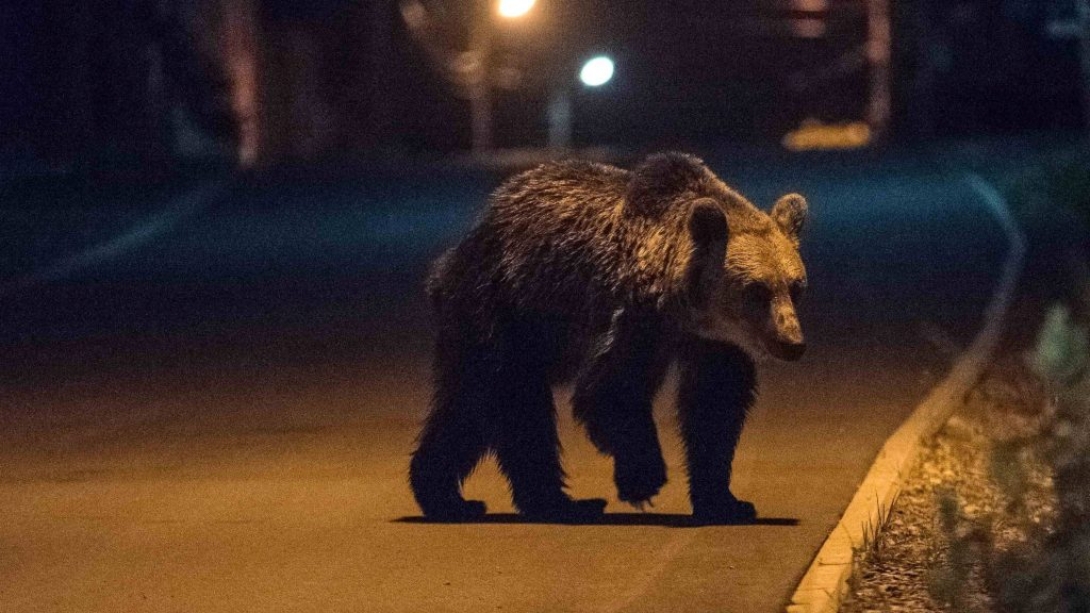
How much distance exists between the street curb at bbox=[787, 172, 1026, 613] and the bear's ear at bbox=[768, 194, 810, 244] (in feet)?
3.84

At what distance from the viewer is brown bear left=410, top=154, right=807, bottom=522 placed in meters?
8.34

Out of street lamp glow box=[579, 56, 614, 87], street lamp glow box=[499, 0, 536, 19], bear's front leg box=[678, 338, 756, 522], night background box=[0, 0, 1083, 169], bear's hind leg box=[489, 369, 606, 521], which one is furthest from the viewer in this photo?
night background box=[0, 0, 1083, 169]

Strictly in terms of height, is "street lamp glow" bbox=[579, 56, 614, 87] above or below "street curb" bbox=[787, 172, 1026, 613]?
above

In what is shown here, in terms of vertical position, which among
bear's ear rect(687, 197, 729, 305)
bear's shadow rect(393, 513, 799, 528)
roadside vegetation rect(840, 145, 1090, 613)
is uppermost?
bear's ear rect(687, 197, 729, 305)

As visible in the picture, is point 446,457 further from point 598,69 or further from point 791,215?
point 598,69

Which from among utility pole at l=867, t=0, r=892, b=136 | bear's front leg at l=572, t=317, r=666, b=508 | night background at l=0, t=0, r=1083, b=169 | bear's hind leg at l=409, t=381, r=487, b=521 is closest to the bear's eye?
bear's front leg at l=572, t=317, r=666, b=508

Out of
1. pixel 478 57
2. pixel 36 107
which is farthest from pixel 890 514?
pixel 36 107

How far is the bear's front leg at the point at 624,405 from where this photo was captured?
8367 mm

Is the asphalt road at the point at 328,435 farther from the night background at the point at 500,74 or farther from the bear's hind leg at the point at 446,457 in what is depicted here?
the night background at the point at 500,74

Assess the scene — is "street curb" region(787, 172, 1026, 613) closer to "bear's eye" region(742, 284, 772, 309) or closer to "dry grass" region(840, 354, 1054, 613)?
"dry grass" region(840, 354, 1054, 613)

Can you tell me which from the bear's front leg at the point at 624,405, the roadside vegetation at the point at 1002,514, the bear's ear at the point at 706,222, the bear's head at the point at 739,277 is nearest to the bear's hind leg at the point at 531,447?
the bear's front leg at the point at 624,405

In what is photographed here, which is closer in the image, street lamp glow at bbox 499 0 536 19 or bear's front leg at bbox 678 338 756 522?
bear's front leg at bbox 678 338 756 522

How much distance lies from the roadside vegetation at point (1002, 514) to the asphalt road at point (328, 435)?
357 millimetres

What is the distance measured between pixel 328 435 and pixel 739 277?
13.0 feet
